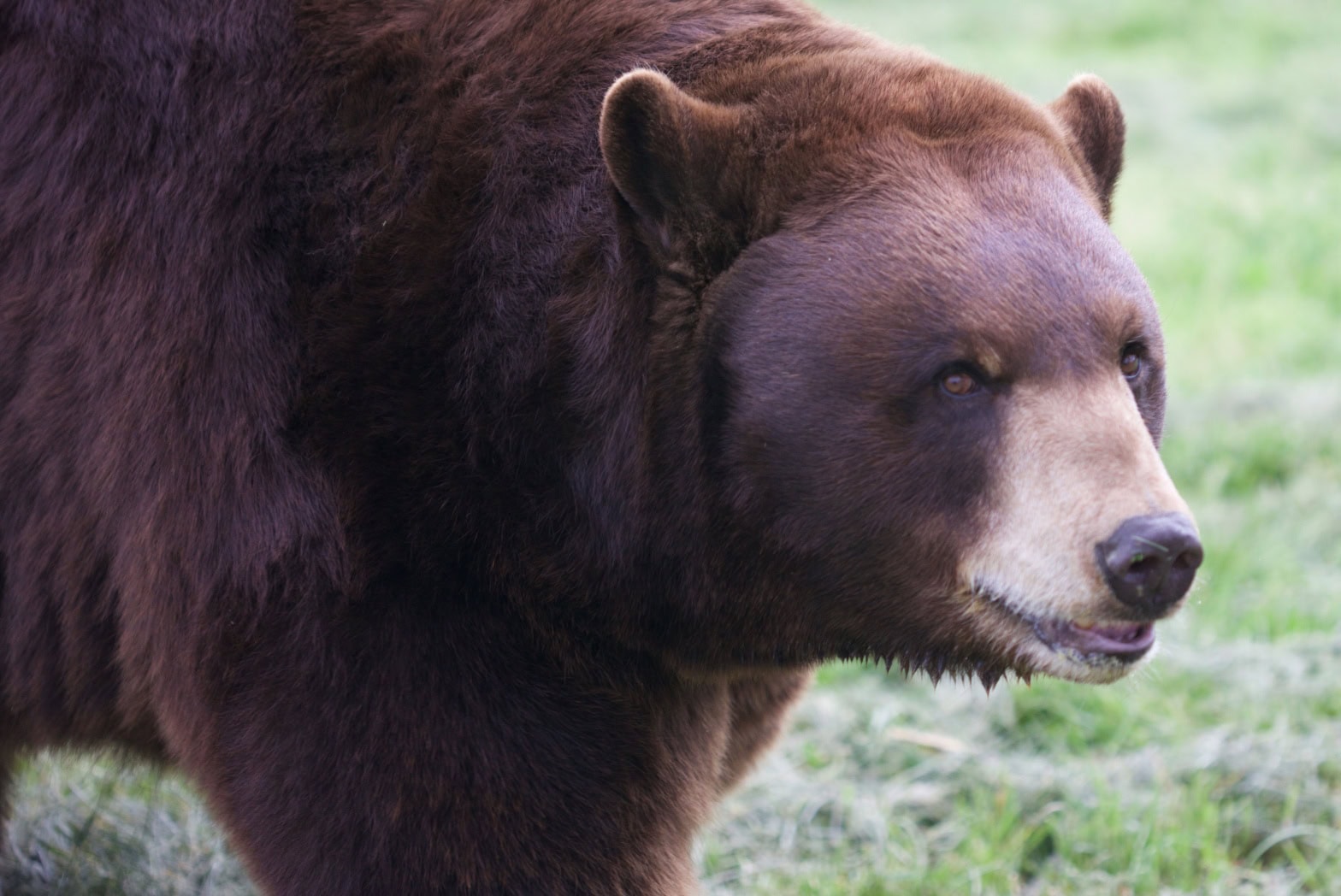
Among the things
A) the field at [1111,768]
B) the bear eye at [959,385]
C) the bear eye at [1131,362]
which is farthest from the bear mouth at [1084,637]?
the field at [1111,768]

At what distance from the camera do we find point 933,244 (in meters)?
2.93

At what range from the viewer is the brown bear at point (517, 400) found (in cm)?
293

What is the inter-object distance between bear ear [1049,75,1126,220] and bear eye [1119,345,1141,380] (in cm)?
54

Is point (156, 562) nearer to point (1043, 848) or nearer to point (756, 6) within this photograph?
point (756, 6)

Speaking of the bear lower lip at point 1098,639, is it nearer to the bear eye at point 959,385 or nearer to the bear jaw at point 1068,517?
the bear jaw at point 1068,517

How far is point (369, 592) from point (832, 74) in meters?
1.46

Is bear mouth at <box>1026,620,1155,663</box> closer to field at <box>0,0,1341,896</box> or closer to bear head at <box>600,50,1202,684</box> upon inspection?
bear head at <box>600,50,1202,684</box>

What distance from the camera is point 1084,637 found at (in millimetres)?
2941

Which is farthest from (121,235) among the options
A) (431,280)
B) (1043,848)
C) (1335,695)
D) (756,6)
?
(1335,695)

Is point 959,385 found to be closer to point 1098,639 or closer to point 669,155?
point 1098,639

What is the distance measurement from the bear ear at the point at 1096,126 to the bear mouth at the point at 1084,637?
105 centimetres

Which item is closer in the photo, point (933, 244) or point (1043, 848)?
point (933, 244)

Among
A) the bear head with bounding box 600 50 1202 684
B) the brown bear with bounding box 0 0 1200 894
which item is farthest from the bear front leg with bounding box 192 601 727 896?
the bear head with bounding box 600 50 1202 684

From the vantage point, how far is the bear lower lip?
293cm
